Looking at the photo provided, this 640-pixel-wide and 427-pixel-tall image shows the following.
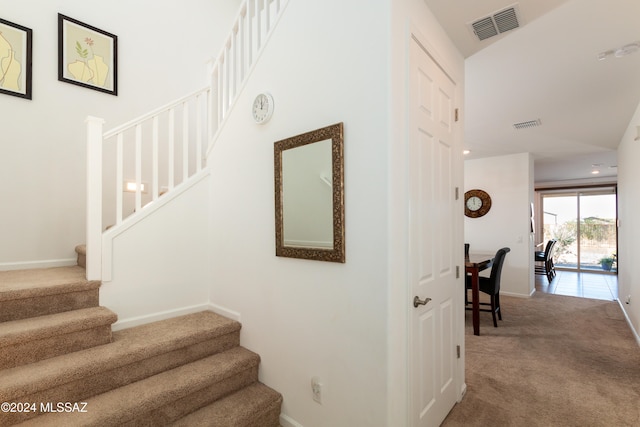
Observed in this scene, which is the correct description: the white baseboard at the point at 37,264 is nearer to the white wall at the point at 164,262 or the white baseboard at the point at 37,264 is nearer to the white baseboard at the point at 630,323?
the white wall at the point at 164,262

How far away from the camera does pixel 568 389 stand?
8.25ft

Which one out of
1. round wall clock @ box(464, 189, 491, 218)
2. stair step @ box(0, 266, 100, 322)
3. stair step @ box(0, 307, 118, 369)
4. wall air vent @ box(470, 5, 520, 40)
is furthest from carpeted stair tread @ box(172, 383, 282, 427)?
round wall clock @ box(464, 189, 491, 218)

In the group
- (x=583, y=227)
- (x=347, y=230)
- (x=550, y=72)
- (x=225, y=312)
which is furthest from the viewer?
(x=583, y=227)

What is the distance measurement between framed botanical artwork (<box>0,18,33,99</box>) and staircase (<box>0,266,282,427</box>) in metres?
1.61

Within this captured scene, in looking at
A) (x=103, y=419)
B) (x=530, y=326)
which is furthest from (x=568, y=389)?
(x=103, y=419)

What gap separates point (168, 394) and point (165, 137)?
9.02 feet

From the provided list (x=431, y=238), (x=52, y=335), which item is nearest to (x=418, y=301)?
(x=431, y=238)

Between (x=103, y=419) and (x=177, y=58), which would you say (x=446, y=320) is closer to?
(x=103, y=419)

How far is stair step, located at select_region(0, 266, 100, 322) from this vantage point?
1.86 meters

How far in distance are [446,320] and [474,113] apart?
2.77 metres

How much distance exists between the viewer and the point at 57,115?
286cm

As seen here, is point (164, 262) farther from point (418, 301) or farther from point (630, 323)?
point (630, 323)

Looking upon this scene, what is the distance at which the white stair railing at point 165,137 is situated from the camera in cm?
211

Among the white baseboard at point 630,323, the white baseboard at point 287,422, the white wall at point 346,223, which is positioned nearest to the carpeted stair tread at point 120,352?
the white wall at point 346,223
